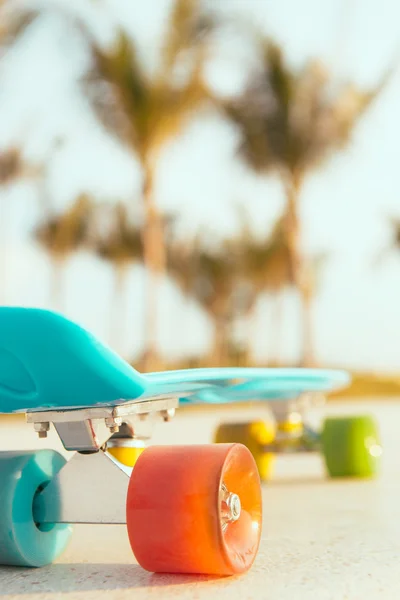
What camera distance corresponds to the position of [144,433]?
225cm

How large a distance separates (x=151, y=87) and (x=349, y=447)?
11517mm

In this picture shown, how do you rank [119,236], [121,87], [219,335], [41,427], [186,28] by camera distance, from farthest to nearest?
[219,335] → [119,236] → [121,87] → [186,28] → [41,427]

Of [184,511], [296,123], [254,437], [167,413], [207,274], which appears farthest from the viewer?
[207,274]

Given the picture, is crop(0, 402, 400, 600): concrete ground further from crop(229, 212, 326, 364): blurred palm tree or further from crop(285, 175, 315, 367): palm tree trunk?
crop(229, 212, 326, 364): blurred palm tree

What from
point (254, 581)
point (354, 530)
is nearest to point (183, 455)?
point (254, 581)

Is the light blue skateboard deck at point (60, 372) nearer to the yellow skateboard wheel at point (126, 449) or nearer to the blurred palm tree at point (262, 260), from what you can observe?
the yellow skateboard wheel at point (126, 449)

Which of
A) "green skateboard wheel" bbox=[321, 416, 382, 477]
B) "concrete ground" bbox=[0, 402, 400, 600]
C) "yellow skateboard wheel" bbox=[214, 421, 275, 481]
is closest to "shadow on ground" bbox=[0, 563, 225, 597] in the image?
"concrete ground" bbox=[0, 402, 400, 600]

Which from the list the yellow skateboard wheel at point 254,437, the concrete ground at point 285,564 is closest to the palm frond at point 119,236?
the yellow skateboard wheel at point 254,437

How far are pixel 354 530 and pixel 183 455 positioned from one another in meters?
0.84

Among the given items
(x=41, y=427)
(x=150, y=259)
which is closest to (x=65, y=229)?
(x=150, y=259)

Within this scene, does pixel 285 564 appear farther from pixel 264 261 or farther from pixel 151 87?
pixel 264 261

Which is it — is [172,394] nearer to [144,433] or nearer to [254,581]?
[144,433]

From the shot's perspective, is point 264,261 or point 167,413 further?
point 264,261

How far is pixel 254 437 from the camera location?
3582 mm
